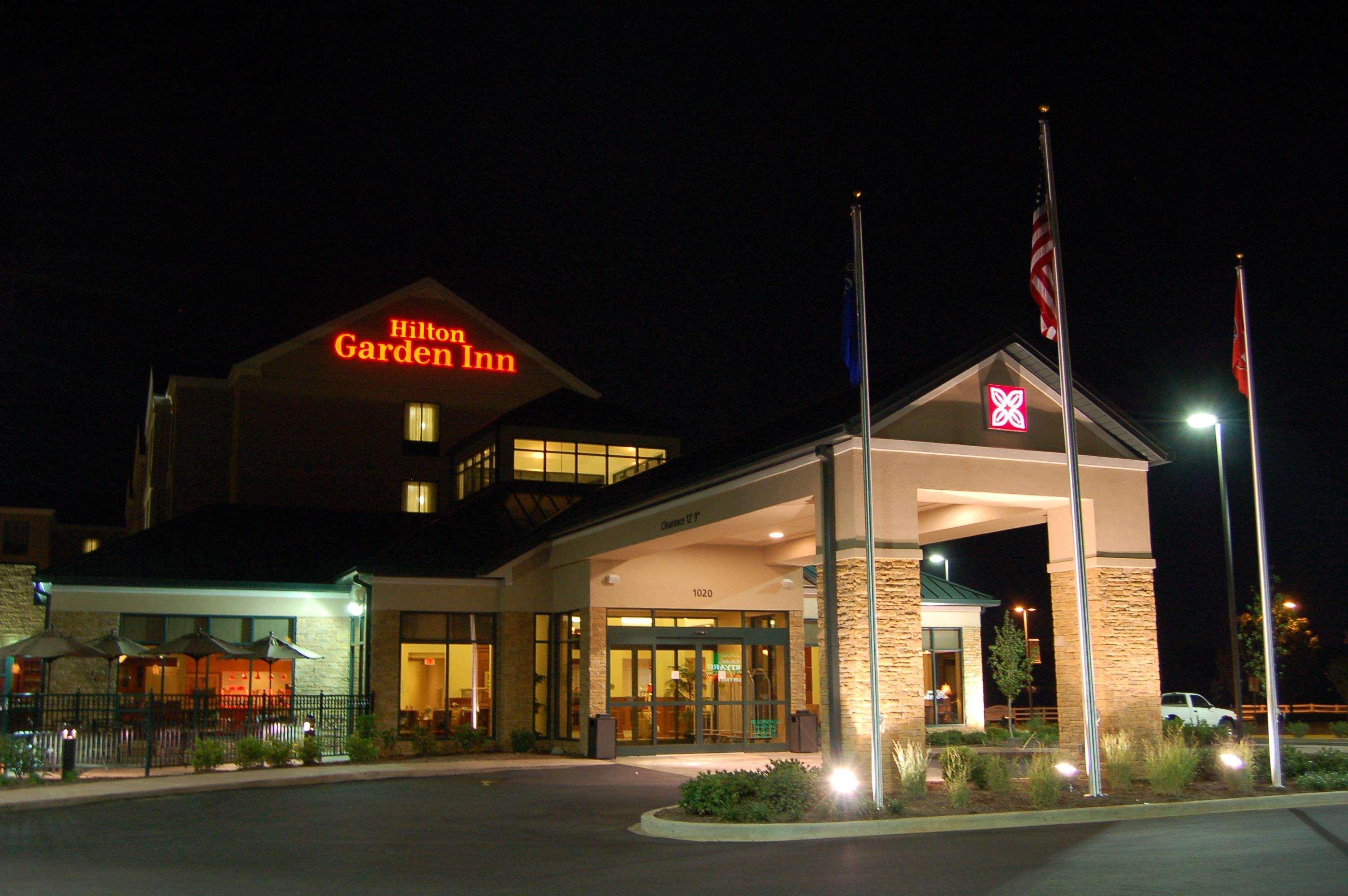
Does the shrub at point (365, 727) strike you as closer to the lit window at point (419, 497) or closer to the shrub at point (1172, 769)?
the shrub at point (1172, 769)

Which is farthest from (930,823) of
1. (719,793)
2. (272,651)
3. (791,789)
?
(272,651)

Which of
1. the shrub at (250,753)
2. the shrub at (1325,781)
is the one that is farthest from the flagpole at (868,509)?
the shrub at (250,753)

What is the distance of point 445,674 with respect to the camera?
30219mm

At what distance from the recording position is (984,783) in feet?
57.1

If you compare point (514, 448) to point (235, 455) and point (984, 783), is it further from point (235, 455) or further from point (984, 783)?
point (984, 783)

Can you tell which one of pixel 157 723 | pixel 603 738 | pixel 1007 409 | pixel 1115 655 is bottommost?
pixel 603 738

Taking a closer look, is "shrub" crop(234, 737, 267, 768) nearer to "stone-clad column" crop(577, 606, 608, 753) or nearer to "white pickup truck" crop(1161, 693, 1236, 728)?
"stone-clad column" crop(577, 606, 608, 753)

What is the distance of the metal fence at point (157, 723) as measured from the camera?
2362 cm

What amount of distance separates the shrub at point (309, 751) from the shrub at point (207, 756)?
156 centimetres

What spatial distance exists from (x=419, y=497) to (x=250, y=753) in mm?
20964

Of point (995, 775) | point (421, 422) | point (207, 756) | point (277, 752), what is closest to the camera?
point (995, 775)

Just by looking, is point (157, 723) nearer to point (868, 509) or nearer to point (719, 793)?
point (719, 793)

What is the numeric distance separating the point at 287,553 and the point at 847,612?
817 inches

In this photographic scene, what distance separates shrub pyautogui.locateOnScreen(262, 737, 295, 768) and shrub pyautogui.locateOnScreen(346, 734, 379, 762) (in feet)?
4.24
